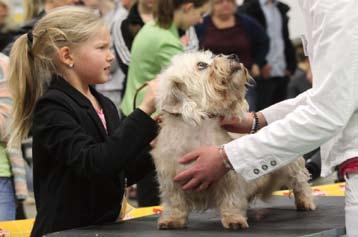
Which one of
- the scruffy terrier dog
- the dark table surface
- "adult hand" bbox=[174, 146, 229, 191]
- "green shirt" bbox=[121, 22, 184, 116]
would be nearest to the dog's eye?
the scruffy terrier dog

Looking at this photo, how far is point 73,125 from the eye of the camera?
2771 mm

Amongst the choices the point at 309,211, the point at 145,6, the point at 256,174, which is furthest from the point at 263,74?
the point at 256,174

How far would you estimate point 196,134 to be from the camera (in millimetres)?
2814

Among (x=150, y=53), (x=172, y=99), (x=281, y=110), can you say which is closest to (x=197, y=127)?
(x=172, y=99)

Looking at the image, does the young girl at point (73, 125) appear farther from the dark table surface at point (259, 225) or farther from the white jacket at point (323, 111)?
the white jacket at point (323, 111)

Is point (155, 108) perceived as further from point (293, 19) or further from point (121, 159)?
point (293, 19)

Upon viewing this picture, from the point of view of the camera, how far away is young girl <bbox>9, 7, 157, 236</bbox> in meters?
2.72

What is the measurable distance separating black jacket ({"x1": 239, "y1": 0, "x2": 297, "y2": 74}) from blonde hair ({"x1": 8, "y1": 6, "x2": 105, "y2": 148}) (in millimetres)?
5251

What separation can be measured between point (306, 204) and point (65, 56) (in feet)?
3.22

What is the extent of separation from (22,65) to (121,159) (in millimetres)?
562

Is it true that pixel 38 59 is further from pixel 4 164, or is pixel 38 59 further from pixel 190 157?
pixel 4 164

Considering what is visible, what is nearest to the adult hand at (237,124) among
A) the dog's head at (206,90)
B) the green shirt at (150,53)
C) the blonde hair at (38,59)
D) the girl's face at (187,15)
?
the dog's head at (206,90)

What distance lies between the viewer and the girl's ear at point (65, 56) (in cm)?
300

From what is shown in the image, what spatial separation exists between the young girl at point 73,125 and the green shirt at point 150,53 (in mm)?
1856
